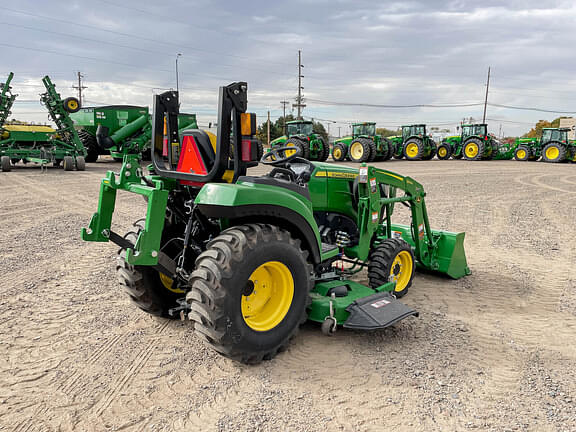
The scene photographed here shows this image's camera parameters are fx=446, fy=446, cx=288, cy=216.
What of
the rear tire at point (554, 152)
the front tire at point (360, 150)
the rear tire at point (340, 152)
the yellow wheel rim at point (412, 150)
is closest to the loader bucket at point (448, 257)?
the front tire at point (360, 150)

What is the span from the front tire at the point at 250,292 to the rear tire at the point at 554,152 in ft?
78.8

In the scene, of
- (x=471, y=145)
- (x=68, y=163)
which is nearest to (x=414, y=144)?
(x=471, y=145)

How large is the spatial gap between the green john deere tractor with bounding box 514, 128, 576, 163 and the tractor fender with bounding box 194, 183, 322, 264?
23.9m

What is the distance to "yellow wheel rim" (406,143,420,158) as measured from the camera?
976 inches

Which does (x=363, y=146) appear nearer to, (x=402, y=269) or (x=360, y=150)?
(x=360, y=150)

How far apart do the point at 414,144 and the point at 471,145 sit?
3.09m

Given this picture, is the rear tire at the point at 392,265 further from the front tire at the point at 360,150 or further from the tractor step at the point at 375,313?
the front tire at the point at 360,150

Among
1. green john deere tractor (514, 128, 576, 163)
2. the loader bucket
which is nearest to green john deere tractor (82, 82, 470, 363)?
the loader bucket

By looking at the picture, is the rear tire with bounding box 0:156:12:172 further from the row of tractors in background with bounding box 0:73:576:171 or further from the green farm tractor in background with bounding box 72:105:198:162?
the green farm tractor in background with bounding box 72:105:198:162

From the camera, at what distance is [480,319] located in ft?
13.3

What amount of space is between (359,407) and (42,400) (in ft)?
6.34

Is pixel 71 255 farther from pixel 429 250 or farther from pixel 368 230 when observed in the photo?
pixel 429 250

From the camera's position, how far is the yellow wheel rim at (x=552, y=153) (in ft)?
76.1

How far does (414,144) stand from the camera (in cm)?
2480
